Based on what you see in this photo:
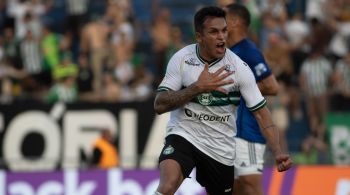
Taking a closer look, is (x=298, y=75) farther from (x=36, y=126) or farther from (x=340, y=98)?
(x=36, y=126)

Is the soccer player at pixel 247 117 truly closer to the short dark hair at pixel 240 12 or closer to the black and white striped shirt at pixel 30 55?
the short dark hair at pixel 240 12

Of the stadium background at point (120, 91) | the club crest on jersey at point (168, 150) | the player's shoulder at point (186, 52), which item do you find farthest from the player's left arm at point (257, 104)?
the stadium background at point (120, 91)

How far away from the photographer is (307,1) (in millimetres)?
21719

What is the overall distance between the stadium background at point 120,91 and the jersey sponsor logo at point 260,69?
5005 mm

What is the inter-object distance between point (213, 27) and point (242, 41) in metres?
1.67

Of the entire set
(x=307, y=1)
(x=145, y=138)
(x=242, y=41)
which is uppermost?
(x=242, y=41)

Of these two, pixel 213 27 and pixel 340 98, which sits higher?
pixel 213 27

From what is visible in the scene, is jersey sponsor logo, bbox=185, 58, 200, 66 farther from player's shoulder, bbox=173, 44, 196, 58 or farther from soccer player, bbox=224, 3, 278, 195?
A: soccer player, bbox=224, 3, 278, 195

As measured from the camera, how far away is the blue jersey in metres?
11.0

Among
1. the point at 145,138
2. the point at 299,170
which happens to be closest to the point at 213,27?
the point at 299,170

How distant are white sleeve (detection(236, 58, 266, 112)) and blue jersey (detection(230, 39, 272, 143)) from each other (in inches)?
49.4

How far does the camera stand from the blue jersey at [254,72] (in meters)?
11.0

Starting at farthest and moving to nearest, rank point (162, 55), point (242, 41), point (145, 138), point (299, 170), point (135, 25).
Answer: point (135, 25) → point (162, 55) → point (145, 138) → point (299, 170) → point (242, 41)

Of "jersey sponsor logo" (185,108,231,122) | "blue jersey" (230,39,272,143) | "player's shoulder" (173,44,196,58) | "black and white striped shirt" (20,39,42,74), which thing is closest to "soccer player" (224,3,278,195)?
"blue jersey" (230,39,272,143)
